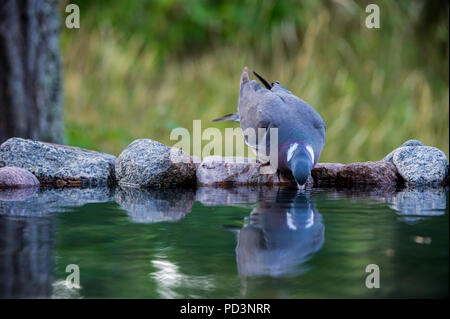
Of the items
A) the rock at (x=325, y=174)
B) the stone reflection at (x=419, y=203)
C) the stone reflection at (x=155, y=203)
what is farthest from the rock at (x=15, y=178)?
the stone reflection at (x=419, y=203)

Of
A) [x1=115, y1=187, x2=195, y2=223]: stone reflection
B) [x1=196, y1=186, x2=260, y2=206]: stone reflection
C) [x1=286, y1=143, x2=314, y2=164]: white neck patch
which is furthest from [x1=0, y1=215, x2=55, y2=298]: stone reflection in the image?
[x1=286, y1=143, x2=314, y2=164]: white neck patch

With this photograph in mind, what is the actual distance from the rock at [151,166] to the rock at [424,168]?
1724 millimetres

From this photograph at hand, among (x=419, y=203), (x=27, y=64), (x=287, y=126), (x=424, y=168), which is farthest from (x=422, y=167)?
(x=27, y=64)

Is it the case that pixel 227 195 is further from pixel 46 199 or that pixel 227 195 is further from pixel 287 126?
pixel 46 199

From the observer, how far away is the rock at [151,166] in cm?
454

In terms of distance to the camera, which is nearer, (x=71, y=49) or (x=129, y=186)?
(x=129, y=186)

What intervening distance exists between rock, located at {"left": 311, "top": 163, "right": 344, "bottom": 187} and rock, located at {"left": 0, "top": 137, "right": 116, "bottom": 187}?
166 cm

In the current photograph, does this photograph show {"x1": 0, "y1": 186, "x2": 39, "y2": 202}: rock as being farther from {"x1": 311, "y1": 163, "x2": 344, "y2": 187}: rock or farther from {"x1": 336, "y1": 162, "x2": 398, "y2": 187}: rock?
{"x1": 336, "y1": 162, "x2": 398, "y2": 187}: rock

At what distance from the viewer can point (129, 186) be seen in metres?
4.59

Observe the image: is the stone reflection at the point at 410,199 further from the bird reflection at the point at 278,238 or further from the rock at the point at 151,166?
the rock at the point at 151,166

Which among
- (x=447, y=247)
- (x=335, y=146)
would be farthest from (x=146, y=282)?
(x=335, y=146)

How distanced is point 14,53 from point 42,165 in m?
1.46
